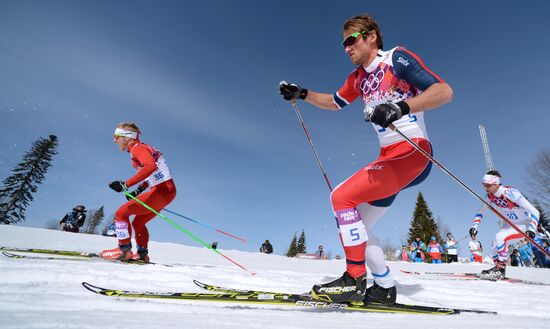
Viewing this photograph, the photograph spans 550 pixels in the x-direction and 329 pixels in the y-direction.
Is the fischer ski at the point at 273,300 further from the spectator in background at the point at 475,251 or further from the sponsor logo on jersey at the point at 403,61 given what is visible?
the spectator in background at the point at 475,251

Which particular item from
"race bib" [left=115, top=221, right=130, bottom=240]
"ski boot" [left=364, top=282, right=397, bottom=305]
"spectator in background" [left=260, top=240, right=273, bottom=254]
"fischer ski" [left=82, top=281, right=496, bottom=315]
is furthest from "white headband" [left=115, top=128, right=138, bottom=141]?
"spectator in background" [left=260, top=240, right=273, bottom=254]

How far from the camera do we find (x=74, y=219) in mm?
16953

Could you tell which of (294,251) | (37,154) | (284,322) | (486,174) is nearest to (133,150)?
(284,322)

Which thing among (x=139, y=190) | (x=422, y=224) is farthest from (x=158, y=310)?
(x=422, y=224)

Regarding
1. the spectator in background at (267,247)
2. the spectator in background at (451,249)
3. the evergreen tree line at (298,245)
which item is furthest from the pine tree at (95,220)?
the spectator in background at (451,249)

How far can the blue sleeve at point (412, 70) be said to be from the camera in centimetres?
254

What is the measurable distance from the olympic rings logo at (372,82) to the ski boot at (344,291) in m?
1.89

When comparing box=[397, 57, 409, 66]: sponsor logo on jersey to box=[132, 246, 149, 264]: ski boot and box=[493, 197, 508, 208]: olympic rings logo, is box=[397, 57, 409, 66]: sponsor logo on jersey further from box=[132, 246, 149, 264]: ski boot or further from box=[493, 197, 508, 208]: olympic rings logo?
box=[493, 197, 508, 208]: olympic rings logo

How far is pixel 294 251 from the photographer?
56.6 metres

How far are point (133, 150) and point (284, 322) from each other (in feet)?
17.0

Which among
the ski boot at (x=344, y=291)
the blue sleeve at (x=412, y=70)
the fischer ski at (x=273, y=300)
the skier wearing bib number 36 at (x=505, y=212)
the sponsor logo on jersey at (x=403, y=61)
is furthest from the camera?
the skier wearing bib number 36 at (x=505, y=212)

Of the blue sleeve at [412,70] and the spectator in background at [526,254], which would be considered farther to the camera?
the spectator in background at [526,254]

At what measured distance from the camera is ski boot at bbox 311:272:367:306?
2432 millimetres

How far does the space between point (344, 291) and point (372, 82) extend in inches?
82.1
